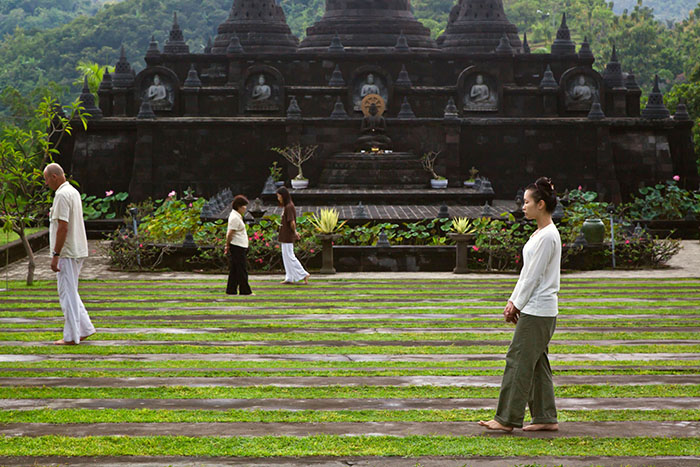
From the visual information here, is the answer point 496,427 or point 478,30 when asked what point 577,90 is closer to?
point 478,30

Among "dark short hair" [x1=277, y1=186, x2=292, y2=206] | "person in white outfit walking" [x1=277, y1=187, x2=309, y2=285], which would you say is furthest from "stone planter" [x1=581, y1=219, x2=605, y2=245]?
"dark short hair" [x1=277, y1=186, x2=292, y2=206]

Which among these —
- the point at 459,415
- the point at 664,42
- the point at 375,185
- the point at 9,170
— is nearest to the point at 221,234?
the point at 9,170

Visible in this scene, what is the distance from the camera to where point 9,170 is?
17344 mm

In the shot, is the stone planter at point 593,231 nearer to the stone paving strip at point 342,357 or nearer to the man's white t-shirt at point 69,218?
the stone paving strip at point 342,357

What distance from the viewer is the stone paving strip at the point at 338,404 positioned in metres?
8.80

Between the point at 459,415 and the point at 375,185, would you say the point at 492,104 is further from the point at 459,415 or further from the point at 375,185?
the point at 459,415

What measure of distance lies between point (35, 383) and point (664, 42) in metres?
79.5

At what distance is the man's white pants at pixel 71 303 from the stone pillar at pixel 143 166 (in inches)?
786

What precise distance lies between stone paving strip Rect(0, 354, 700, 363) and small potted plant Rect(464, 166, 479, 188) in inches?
771

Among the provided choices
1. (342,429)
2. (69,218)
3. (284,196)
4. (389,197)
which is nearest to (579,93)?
(389,197)

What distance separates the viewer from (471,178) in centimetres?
3175

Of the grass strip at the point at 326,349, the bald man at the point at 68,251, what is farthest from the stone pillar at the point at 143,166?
the grass strip at the point at 326,349

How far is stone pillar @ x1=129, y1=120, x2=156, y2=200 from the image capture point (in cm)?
3161

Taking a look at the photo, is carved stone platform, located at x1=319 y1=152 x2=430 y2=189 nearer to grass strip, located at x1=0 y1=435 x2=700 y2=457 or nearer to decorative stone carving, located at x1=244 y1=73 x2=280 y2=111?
decorative stone carving, located at x1=244 y1=73 x2=280 y2=111
